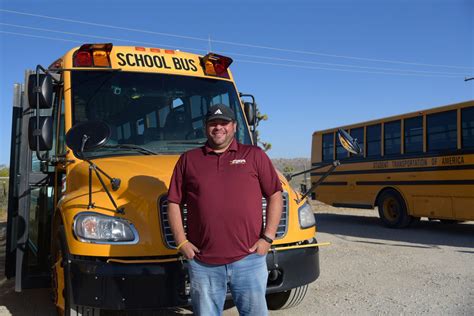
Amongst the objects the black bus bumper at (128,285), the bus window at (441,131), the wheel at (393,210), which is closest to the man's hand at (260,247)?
the black bus bumper at (128,285)

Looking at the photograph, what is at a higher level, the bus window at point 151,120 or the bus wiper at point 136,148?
the bus window at point 151,120

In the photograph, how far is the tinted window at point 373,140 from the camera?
12.0 m

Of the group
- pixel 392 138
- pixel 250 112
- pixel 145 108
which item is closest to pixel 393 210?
pixel 392 138

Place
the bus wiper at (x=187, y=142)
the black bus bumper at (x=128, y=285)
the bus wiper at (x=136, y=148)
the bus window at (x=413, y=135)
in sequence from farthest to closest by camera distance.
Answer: the bus window at (x=413, y=135), the bus wiper at (x=187, y=142), the bus wiper at (x=136, y=148), the black bus bumper at (x=128, y=285)

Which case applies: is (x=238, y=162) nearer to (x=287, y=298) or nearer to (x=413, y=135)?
(x=287, y=298)

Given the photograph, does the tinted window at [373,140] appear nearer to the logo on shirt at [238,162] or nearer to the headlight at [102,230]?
the headlight at [102,230]

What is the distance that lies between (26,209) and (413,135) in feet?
28.9

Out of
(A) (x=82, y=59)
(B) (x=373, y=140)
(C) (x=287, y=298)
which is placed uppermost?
(A) (x=82, y=59)

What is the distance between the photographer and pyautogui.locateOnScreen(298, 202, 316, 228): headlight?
12.9ft

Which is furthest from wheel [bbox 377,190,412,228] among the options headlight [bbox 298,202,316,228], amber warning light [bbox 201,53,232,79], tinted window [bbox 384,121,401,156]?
headlight [bbox 298,202,316,228]

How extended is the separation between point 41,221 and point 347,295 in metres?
3.46

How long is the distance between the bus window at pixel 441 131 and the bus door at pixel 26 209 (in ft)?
26.5

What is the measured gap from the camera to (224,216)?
108 inches

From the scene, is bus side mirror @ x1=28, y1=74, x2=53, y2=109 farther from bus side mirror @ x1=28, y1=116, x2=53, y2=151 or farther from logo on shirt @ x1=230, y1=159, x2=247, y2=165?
logo on shirt @ x1=230, y1=159, x2=247, y2=165
